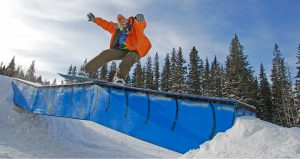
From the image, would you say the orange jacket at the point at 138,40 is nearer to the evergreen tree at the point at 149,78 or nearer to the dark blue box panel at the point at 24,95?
the dark blue box panel at the point at 24,95

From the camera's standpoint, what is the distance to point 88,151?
9.95 m

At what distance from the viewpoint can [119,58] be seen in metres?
7.05

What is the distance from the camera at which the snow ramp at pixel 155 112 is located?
4387 millimetres

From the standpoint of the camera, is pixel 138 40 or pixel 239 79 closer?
pixel 138 40

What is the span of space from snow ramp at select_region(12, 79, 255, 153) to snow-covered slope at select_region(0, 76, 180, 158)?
1938 millimetres

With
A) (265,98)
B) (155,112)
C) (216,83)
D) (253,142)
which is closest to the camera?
(253,142)

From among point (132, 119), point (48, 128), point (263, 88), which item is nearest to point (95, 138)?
point (48, 128)

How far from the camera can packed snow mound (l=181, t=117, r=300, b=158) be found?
127 inches

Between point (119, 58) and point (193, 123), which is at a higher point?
point (119, 58)

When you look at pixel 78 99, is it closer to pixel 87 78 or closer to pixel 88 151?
pixel 87 78

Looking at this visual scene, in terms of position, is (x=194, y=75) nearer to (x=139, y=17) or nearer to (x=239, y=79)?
(x=239, y=79)

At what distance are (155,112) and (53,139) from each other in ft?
23.1

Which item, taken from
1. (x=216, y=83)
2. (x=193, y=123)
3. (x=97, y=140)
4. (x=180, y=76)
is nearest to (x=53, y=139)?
(x=97, y=140)

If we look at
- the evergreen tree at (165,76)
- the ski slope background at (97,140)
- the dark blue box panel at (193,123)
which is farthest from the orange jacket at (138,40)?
the evergreen tree at (165,76)
